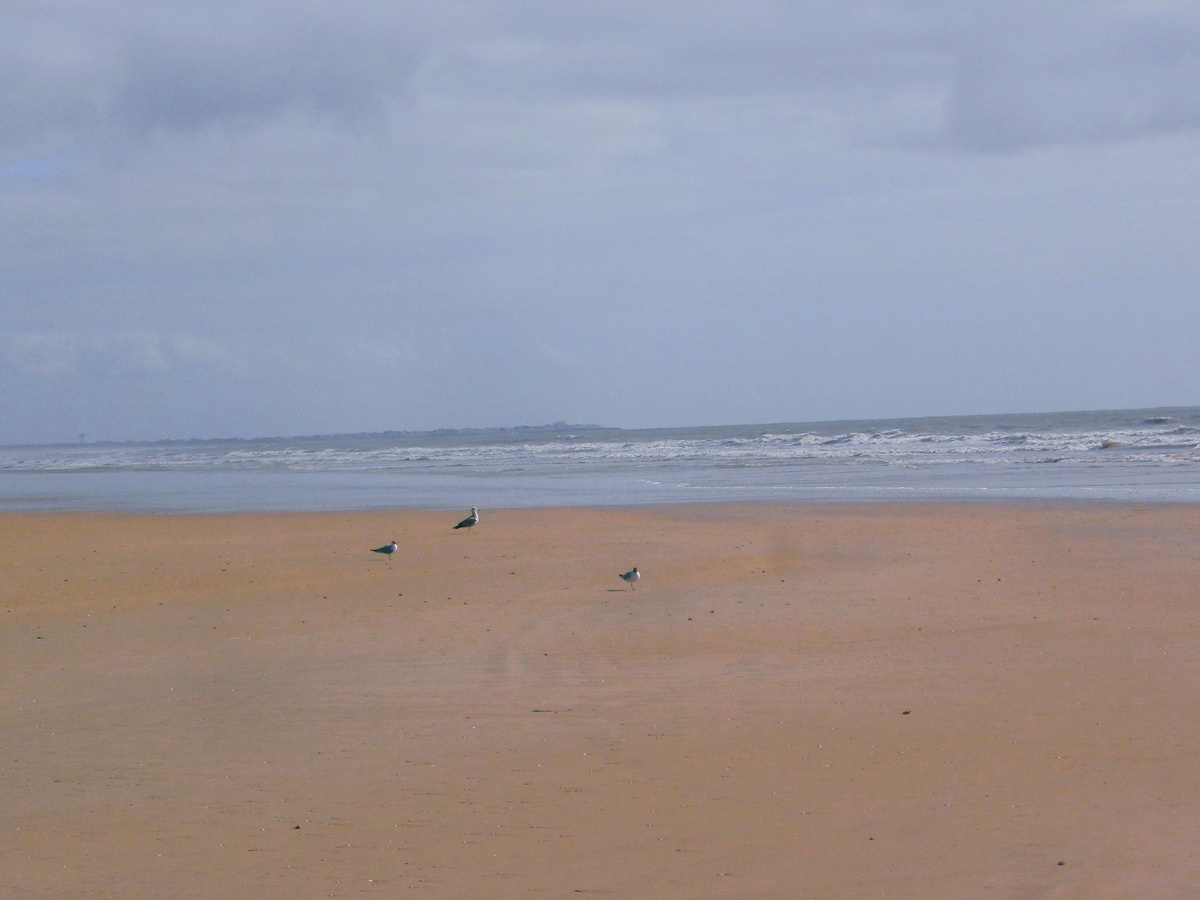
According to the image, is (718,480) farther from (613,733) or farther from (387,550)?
(613,733)

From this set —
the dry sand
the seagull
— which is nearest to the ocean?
the seagull

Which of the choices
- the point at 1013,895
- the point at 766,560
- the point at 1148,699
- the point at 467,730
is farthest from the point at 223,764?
the point at 766,560

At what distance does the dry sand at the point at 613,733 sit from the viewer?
477 cm

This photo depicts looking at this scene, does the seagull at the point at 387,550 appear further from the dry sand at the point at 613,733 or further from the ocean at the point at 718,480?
the ocean at the point at 718,480

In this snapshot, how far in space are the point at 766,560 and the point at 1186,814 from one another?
8525 mm

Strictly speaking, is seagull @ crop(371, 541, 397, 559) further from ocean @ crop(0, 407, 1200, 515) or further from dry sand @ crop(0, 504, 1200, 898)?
ocean @ crop(0, 407, 1200, 515)

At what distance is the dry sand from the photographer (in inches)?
188

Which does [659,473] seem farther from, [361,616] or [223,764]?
→ [223,764]

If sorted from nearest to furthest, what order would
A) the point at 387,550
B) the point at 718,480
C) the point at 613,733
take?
the point at 613,733 → the point at 387,550 → the point at 718,480

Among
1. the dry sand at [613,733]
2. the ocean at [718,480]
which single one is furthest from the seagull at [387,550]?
Result: the ocean at [718,480]

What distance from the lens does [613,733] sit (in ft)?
21.3

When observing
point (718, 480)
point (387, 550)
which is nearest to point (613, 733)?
point (387, 550)

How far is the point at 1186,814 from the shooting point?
16.6 feet

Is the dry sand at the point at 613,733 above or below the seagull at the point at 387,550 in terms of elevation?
below
